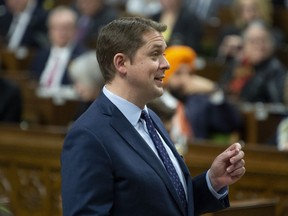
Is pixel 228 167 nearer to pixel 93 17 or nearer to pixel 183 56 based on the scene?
pixel 183 56

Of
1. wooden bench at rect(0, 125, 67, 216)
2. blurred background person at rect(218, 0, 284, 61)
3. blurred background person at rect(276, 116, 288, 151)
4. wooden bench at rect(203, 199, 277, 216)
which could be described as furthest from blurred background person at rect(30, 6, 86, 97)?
wooden bench at rect(203, 199, 277, 216)

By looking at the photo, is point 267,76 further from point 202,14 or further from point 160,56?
point 160,56

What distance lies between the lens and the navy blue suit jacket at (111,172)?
108 inches

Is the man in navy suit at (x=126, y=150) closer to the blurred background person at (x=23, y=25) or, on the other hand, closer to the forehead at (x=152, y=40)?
the forehead at (x=152, y=40)

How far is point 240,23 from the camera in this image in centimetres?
942

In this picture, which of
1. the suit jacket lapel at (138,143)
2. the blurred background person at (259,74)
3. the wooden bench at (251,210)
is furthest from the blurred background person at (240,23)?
the suit jacket lapel at (138,143)

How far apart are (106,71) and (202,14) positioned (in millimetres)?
8399

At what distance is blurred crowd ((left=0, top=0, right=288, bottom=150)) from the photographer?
657 cm

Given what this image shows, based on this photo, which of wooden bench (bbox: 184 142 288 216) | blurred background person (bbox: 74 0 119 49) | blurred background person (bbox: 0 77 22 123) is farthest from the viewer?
blurred background person (bbox: 74 0 119 49)

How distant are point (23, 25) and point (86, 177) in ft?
27.1

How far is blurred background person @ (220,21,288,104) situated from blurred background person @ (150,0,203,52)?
5.23 ft

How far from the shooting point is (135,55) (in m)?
2.86

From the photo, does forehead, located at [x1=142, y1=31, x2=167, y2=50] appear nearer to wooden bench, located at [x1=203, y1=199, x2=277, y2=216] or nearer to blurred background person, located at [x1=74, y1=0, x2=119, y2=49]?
wooden bench, located at [x1=203, y1=199, x2=277, y2=216]

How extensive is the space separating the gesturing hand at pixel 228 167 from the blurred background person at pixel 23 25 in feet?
24.9
